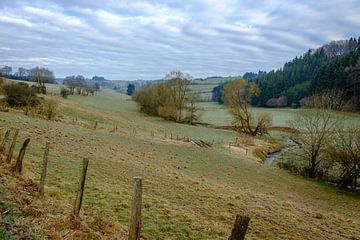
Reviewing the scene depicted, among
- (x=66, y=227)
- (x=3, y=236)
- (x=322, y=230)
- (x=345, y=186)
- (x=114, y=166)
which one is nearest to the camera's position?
(x=3, y=236)

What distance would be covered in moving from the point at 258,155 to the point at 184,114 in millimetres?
40450

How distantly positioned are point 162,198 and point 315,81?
390 feet

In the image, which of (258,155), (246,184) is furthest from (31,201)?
(258,155)

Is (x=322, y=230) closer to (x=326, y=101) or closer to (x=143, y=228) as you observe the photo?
(x=143, y=228)

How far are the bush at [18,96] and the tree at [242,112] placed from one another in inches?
1480

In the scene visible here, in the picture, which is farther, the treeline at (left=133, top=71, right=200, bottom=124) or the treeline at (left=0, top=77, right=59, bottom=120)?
the treeline at (left=133, top=71, right=200, bottom=124)

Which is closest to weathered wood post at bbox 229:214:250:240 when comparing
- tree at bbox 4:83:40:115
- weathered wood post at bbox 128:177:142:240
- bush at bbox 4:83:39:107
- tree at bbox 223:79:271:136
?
weathered wood post at bbox 128:177:142:240

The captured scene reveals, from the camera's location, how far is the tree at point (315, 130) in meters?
35.7

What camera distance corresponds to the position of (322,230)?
1666 centimetres

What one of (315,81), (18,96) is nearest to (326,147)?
(18,96)

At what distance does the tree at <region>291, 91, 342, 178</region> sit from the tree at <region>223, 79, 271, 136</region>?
85.4 feet

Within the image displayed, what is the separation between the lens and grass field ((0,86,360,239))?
32.1 ft

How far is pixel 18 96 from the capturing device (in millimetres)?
51375

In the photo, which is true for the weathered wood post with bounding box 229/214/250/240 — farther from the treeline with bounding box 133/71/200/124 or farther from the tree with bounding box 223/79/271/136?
the treeline with bounding box 133/71/200/124
